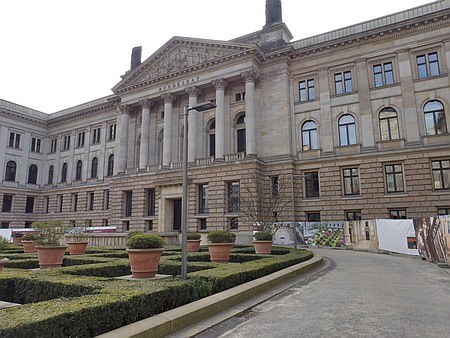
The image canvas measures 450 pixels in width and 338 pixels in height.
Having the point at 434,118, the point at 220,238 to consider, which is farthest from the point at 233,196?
the point at 434,118

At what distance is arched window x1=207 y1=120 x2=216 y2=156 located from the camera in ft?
127

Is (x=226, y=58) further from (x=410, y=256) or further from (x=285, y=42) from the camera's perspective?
(x=410, y=256)

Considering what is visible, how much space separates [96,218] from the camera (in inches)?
1873

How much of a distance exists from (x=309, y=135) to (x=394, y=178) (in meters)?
8.91

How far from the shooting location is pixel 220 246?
1420cm

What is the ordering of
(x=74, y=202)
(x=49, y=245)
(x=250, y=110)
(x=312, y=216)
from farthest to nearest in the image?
1. (x=74, y=202)
2. (x=250, y=110)
3. (x=312, y=216)
4. (x=49, y=245)

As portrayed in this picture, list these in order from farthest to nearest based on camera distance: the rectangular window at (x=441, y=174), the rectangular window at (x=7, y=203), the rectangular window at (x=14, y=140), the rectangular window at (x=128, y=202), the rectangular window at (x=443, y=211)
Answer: the rectangular window at (x=14, y=140), the rectangular window at (x=7, y=203), the rectangular window at (x=128, y=202), the rectangular window at (x=441, y=174), the rectangular window at (x=443, y=211)

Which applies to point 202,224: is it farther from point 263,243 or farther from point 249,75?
point 263,243

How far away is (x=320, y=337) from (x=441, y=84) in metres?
30.4

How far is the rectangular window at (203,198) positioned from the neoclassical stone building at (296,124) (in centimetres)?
11

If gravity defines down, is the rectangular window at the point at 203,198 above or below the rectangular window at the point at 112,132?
below

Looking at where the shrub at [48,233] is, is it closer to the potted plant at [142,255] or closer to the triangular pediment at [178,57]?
the potted plant at [142,255]

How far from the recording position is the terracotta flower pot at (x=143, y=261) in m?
10.1

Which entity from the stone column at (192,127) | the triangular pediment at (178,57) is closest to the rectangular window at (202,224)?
the stone column at (192,127)
